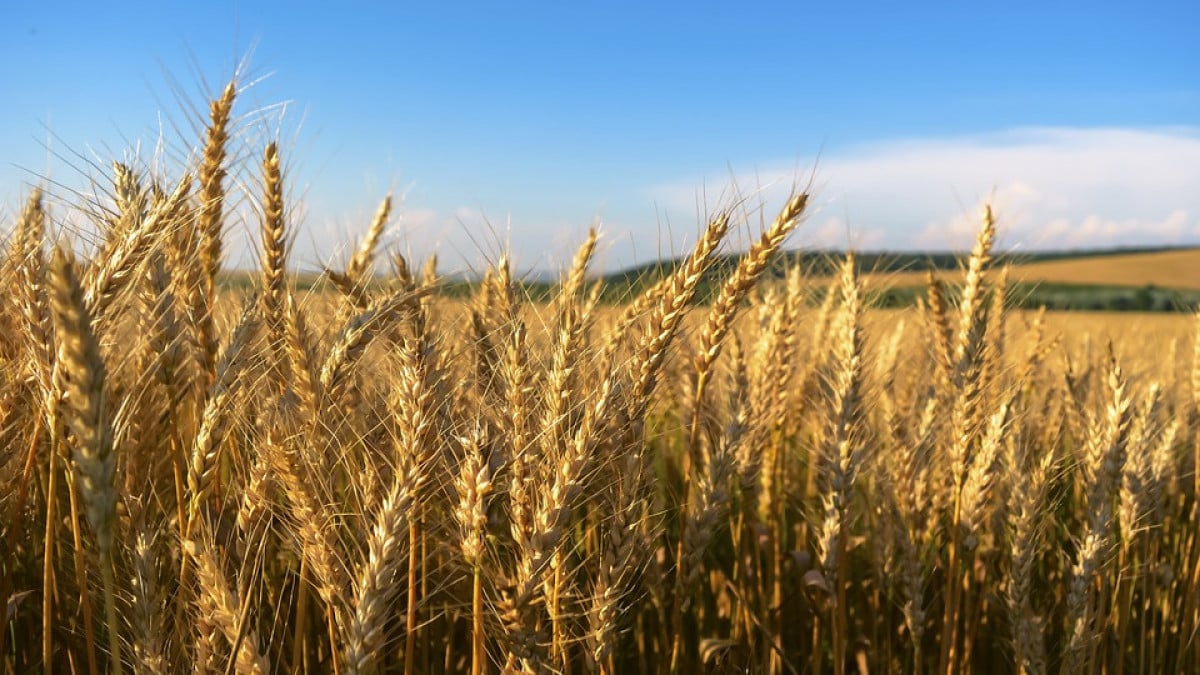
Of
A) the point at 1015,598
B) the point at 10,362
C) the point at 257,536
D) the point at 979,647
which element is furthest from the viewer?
the point at 979,647

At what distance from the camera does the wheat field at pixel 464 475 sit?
1.62 meters

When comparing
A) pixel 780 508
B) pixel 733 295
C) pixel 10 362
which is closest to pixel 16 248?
pixel 10 362

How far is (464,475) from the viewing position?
1.61m

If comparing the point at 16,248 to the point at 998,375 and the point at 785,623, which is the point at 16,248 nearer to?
the point at 785,623

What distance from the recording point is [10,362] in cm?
196

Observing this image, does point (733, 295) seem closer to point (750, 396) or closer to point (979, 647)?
point (750, 396)

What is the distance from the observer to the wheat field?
63.9 inches

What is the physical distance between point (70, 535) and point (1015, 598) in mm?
2720

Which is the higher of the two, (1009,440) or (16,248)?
(16,248)

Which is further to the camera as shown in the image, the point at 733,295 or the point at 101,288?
the point at 733,295

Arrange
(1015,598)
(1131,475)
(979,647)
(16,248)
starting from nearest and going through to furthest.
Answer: (16,248)
(1015,598)
(1131,475)
(979,647)

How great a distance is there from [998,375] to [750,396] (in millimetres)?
936

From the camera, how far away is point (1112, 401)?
295 centimetres

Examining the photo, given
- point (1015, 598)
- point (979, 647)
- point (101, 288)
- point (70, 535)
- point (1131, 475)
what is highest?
point (101, 288)
